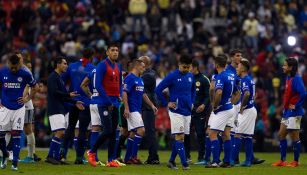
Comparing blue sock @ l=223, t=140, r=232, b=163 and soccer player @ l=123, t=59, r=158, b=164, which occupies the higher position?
soccer player @ l=123, t=59, r=158, b=164

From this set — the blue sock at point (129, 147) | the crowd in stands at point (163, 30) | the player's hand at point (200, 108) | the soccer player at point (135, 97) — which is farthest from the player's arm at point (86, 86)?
the crowd in stands at point (163, 30)

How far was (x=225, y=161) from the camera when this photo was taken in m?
23.2

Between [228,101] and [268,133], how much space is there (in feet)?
41.0

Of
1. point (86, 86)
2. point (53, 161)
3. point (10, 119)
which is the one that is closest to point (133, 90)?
point (86, 86)

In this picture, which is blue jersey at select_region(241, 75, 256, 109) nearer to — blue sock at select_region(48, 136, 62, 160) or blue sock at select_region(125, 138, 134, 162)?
blue sock at select_region(125, 138, 134, 162)

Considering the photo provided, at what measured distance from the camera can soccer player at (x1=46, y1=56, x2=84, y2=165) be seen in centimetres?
2380

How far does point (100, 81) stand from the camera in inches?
893

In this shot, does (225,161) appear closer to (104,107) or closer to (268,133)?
(104,107)

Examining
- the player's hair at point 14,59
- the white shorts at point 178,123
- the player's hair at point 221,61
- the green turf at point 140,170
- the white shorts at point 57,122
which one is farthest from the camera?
the white shorts at point 57,122

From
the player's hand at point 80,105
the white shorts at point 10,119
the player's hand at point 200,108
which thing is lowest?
the white shorts at point 10,119

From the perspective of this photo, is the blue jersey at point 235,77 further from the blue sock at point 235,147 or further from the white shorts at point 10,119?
the white shorts at point 10,119

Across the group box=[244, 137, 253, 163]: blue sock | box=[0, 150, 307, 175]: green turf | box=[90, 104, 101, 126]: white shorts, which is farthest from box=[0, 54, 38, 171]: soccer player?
box=[244, 137, 253, 163]: blue sock

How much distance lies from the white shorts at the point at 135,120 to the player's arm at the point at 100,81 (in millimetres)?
1228

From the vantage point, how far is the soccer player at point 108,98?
2262 centimetres
